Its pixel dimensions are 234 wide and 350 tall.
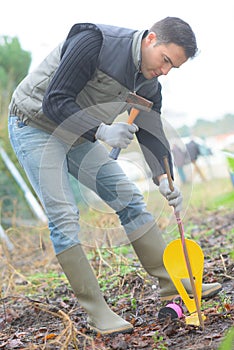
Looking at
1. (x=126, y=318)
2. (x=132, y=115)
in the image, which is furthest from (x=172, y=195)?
(x=126, y=318)

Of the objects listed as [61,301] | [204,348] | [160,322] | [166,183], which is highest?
[166,183]

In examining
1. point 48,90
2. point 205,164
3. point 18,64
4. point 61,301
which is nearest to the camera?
point 48,90

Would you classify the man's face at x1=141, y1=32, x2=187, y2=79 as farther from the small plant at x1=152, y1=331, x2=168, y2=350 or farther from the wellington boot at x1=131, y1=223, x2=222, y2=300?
the small plant at x1=152, y1=331, x2=168, y2=350

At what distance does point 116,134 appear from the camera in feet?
8.06

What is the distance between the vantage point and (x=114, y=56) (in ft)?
8.37

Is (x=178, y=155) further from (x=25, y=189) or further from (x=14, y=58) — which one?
(x=14, y=58)

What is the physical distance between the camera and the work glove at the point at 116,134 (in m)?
2.46

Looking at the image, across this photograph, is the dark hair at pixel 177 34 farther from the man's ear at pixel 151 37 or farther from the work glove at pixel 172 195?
the work glove at pixel 172 195

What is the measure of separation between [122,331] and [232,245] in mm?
2143

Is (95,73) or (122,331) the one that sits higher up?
(95,73)

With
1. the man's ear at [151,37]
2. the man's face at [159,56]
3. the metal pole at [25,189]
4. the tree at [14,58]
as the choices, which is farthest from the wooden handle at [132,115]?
the tree at [14,58]

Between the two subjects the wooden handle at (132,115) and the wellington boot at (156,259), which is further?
the wellington boot at (156,259)

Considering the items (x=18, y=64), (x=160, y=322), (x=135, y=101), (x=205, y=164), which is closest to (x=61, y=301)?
(x=160, y=322)

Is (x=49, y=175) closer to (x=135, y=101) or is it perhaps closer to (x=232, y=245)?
(x=135, y=101)
